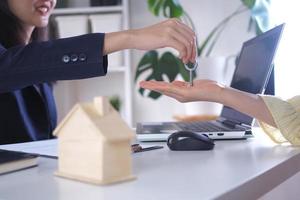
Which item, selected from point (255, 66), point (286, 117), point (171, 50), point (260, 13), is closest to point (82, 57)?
point (286, 117)

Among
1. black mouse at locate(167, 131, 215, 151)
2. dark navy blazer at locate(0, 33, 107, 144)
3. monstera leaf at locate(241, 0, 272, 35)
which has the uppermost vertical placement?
monstera leaf at locate(241, 0, 272, 35)

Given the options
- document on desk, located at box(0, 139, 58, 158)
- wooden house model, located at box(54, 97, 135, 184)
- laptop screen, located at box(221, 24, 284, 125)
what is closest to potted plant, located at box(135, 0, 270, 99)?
laptop screen, located at box(221, 24, 284, 125)

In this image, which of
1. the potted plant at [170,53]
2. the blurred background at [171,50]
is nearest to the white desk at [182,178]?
the blurred background at [171,50]

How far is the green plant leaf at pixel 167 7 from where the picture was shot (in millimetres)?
2195

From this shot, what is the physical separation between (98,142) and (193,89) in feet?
1.16

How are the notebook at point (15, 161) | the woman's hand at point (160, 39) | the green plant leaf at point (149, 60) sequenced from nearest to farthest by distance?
the notebook at point (15, 161)
the woman's hand at point (160, 39)
the green plant leaf at point (149, 60)

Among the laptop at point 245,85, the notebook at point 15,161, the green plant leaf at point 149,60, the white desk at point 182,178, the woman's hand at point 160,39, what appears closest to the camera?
the white desk at point 182,178

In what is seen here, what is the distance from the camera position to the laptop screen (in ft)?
3.41

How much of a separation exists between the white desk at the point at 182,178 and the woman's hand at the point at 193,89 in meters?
0.11

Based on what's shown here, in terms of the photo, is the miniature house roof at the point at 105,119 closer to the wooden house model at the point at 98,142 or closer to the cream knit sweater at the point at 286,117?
the wooden house model at the point at 98,142

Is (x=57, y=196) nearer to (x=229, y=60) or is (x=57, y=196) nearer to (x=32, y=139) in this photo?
(x=32, y=139)

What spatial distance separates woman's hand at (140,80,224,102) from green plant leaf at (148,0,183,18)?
4.57 ft

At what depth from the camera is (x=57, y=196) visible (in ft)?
1.73

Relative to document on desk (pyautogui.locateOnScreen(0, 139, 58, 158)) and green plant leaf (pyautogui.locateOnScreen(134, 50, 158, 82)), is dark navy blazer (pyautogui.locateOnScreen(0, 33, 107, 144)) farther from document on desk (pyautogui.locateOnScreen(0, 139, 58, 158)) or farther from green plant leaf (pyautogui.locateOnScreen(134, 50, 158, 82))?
green plant leaf (pyautogui.locateOnScreen(134, 50, 158, 82))
